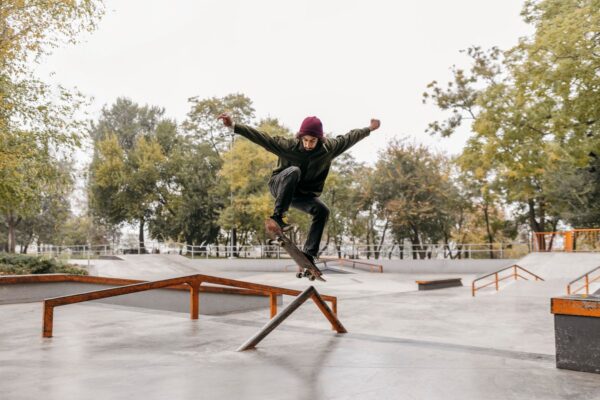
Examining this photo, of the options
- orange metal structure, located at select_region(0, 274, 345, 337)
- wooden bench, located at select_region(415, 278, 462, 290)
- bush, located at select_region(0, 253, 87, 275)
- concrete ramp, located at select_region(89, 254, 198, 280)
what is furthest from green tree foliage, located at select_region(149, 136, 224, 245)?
orange metal structure, located at select_region(0, 274, 345, 337)

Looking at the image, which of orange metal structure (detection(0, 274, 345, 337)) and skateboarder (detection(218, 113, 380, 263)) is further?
orange metal structure (detection(0, 274, 345, 337))

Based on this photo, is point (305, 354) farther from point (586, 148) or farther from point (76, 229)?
point (76, 229)

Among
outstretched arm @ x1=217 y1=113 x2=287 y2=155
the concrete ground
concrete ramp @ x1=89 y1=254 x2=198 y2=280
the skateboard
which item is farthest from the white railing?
outstretched arm @ x1=217 y1=113 x2=287 y2=155

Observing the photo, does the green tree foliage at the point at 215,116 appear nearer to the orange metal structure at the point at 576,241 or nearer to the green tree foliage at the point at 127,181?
the green tree foliage at the point at 127,181

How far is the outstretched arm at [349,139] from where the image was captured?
5.55 m

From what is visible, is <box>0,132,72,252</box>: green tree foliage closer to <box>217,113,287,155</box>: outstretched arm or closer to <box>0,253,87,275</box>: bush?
<box>0,253,87,275</box>: bush

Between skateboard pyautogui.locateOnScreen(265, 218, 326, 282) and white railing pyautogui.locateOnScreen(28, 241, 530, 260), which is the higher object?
skateboard pyautogui.locateOnScreen(265, 218, 326, 282)

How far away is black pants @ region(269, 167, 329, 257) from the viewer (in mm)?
5070

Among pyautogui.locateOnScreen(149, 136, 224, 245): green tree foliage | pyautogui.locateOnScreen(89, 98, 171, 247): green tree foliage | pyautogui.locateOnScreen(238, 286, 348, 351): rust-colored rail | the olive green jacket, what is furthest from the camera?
pyautogui.locateOnScreen(149, 136, 224, 245): green tree foliage

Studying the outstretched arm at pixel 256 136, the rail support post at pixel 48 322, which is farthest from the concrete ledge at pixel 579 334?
the rail support post at pixel 48 322

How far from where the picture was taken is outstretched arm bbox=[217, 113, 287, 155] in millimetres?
4781

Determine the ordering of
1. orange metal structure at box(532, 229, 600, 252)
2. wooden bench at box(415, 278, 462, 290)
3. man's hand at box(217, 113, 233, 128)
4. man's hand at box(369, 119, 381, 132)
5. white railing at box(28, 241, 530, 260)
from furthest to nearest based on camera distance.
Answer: white railing at box(28, 241, 530, 260), orange metal structure at box(532, 229, 600, 252), wooden bench at box(415, 278, 462, 290), man's hand at box(369, 119, 381, 132), man's hand at box(217, 113, 233, 128)

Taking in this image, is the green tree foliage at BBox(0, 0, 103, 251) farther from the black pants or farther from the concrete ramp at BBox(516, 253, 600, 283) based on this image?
the concrete ramp at BBox(516, 253, 600, 283)

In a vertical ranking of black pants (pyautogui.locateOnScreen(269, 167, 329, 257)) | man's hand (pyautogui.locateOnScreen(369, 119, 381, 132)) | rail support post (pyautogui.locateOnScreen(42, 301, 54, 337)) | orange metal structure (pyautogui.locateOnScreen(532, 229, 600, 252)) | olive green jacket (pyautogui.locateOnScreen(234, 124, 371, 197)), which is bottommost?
rail support post (pyautogui.locateOnScreen(42, 301, 54, 337))
